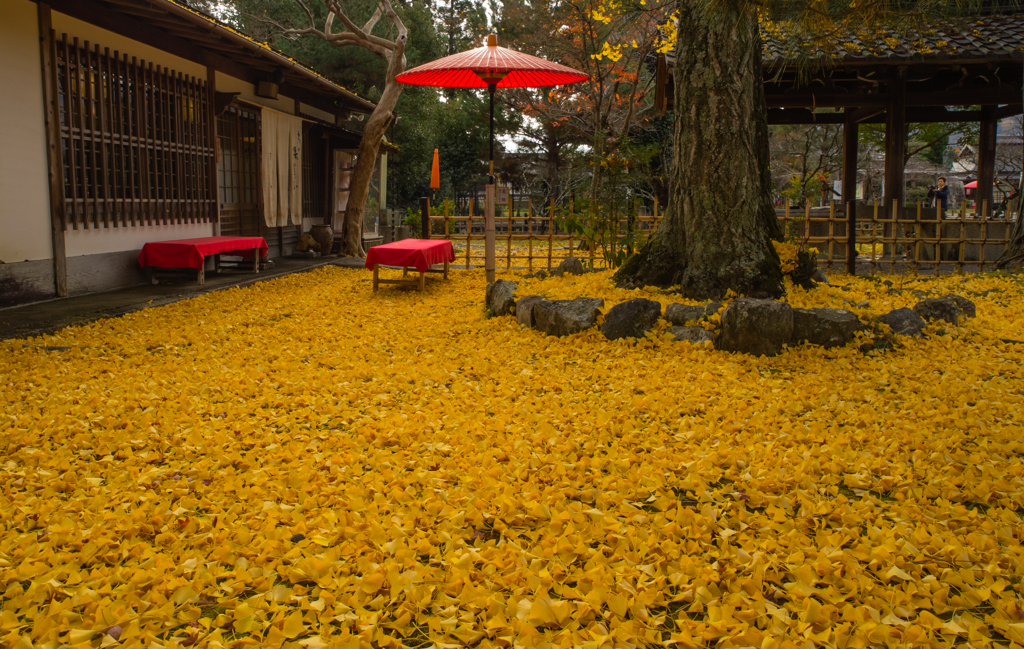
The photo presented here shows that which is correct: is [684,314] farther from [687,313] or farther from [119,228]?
[119,228]

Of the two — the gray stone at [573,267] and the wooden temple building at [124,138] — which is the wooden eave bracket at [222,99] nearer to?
the wooden temple building at [124,138]

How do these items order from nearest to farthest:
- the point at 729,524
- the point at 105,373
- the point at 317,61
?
the point at 729,524, the point at 105,373, the point at 317,61

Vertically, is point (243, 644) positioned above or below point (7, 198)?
below

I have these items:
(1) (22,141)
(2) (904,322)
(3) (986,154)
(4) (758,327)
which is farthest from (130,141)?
(3) (986,154)

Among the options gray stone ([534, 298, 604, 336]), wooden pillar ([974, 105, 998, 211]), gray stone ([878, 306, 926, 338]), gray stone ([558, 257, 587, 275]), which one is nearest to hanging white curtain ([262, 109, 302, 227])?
gray stone ([558, 257, 587, 275])

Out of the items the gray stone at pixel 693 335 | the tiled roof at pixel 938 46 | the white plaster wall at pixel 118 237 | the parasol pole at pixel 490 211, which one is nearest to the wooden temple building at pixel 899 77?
the tiled roof at pixel 938 46

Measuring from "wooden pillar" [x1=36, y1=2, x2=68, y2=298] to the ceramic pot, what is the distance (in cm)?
653

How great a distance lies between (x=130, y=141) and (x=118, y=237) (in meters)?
1.12

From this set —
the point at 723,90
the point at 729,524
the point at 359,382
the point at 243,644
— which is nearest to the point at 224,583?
the point at 243,644

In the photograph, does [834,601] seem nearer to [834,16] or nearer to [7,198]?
[834,16]

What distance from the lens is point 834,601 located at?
6.38 ft

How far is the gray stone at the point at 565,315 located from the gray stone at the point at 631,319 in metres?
0.17

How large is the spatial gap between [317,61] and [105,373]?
1778 cm

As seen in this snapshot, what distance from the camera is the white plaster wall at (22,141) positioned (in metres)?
6.09
